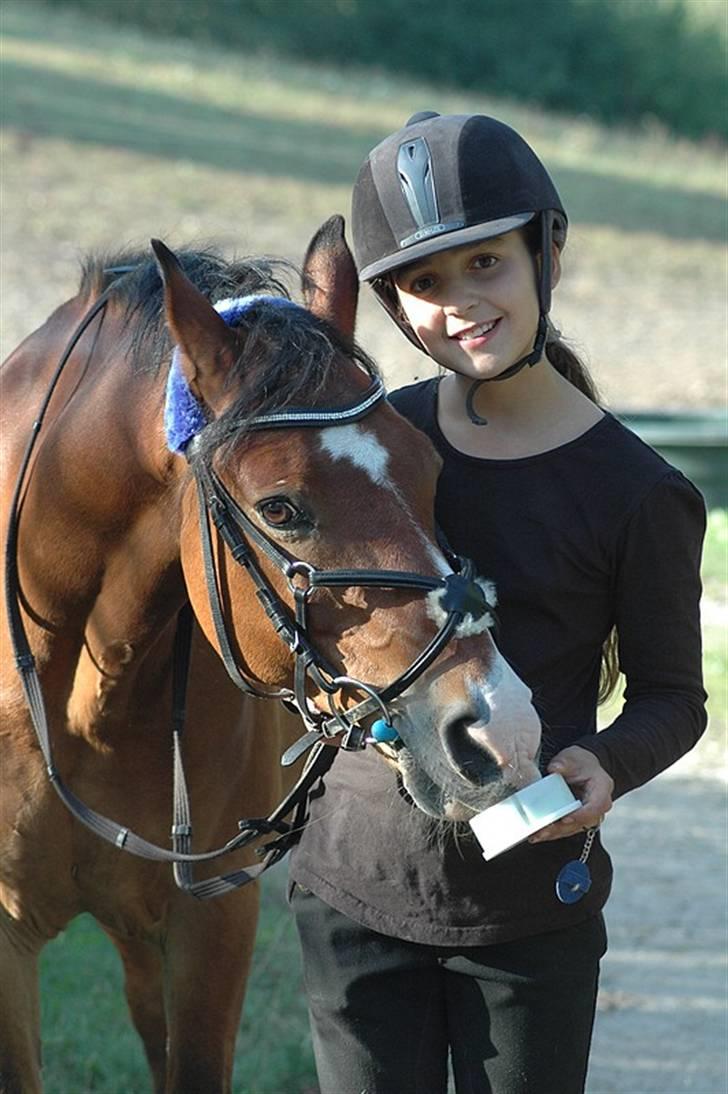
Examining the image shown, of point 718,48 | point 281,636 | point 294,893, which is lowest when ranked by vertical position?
point 718,48

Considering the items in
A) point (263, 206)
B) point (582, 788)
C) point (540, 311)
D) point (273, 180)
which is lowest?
point (273, 180)

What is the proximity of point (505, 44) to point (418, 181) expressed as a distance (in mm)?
31888

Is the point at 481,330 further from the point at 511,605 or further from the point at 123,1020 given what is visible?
the point at 123,1020

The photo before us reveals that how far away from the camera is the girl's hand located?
86.4 inches

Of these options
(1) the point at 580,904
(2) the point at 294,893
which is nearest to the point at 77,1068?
(2) the point at 294,893

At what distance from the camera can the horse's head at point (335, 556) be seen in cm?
214

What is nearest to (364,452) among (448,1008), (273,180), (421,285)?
(421,285)

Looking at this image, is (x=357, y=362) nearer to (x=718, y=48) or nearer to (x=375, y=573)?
(x=375, y=573)

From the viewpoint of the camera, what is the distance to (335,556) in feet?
7.36

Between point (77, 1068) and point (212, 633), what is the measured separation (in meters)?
1.95

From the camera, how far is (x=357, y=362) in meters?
2.46

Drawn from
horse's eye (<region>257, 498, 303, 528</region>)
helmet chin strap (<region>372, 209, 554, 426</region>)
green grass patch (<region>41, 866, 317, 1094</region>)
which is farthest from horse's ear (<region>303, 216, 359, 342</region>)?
green grass patch (<region>41, 866, 317, 1094</region>)

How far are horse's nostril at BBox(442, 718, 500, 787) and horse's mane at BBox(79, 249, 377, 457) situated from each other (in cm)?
54

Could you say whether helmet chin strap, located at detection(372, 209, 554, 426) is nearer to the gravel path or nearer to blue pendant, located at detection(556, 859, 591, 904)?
blue pendant, located at detection(556, 859, 591, 904)
